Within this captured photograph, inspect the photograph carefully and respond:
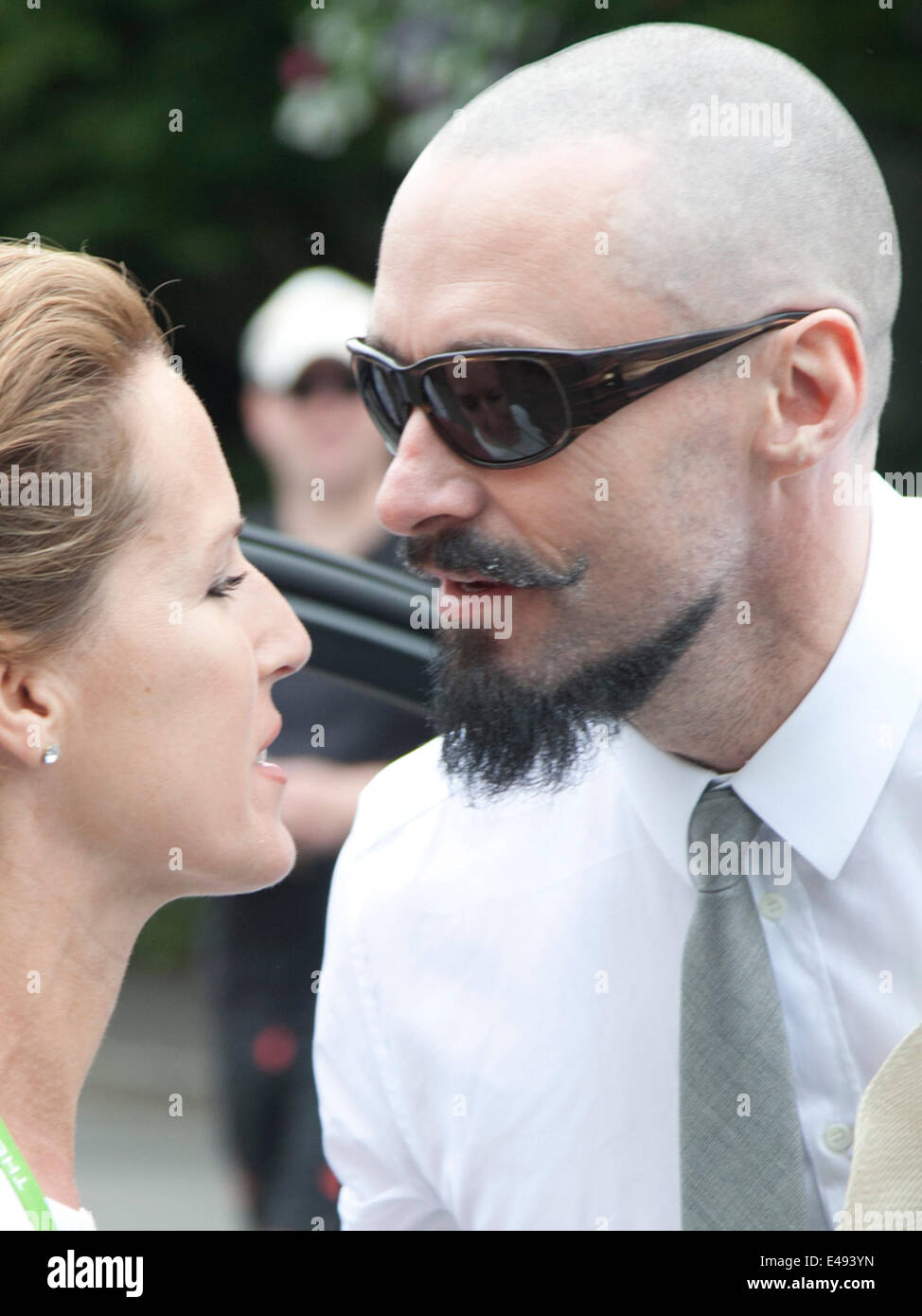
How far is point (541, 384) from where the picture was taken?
6.38ft

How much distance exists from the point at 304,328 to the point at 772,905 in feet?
9.69

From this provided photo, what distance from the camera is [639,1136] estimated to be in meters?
2.03

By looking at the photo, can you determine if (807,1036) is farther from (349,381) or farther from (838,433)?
(349,381)

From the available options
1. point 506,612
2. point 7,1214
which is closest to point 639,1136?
point 506,612

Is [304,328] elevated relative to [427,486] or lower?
elevated

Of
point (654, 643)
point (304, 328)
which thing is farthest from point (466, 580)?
point (304, 328)

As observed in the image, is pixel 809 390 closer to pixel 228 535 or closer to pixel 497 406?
pixel 497 406

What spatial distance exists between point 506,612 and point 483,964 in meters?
0.46

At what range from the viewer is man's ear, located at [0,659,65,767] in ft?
5.56

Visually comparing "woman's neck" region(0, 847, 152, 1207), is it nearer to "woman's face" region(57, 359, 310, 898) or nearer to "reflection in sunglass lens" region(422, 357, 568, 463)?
"woman's face" region(57, 359, 310, 898)

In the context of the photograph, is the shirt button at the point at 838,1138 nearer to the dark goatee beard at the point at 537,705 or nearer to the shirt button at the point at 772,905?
the shirt button at the point at 772,905

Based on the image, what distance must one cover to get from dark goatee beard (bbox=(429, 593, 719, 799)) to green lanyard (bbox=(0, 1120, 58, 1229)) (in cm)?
71

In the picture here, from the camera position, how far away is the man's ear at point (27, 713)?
1.69 meters

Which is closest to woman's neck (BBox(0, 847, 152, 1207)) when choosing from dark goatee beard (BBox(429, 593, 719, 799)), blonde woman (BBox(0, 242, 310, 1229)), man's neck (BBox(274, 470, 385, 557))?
blonde woman (BBox(0, 242, 310, 1229))
